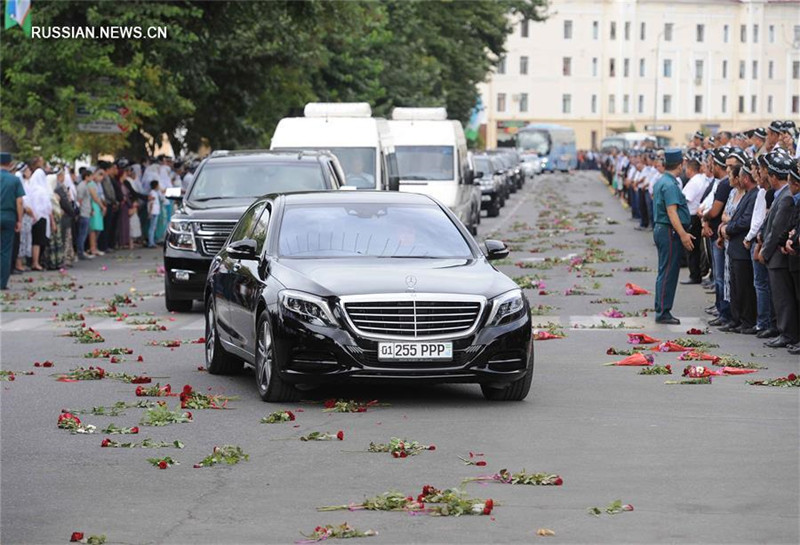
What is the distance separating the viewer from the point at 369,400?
1259 cm

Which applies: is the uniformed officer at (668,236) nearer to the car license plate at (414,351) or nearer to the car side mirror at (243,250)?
the car side mirror at (243,250)

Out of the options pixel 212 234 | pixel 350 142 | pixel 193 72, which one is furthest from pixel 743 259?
pixel 193 72

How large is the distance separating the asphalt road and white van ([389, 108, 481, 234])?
19.0 metres

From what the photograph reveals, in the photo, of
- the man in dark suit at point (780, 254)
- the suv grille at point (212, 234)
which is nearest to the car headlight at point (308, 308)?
the man in dark suit at point (780, 254)

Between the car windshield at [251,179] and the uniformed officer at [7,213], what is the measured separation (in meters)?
4.09

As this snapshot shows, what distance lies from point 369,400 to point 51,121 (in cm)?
2433

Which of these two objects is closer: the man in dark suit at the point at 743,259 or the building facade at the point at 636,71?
the man in dark suit at the point at 743,259

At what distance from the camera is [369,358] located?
11945 mm

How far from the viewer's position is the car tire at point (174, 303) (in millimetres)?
21359

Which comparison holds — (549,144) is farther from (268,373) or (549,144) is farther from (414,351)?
(414,351)

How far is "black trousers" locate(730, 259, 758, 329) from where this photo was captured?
60.3ft

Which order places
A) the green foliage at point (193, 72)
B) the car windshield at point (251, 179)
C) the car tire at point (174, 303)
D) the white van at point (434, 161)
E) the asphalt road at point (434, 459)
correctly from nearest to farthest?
the asphalt road at point (434, 459), the car tire at point (174, 303), the car windshield at point (251, 179), the green foliage at point (193, 72), the white van at point (434, 161)

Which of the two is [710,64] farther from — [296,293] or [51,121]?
[296,293]

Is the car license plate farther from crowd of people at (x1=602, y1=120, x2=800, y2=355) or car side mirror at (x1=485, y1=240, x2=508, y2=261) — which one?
crowd of people at (x1=602, y1=120, x2=800, y2=355)
